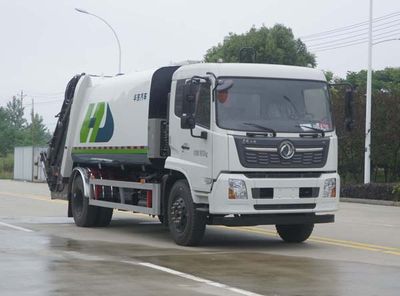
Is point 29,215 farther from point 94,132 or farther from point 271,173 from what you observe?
point 271,173

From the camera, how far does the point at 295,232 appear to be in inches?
526

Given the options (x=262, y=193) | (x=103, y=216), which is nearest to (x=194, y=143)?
(x=262, y=193)

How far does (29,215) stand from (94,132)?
4628mm

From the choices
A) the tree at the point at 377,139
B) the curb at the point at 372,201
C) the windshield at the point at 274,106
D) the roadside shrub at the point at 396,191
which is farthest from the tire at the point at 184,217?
the tree at the point at 377,139

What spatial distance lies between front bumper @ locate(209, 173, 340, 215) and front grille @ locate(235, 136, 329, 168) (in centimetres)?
24

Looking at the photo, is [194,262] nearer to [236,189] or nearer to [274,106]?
[236,189]

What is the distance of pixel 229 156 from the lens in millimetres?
11492

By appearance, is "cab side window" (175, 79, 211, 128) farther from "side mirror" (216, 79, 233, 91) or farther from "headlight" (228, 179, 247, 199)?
"headlight" (228, 179, 247, 199)

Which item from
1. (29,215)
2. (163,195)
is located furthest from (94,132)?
(29,215)

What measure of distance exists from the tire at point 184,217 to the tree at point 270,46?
37.8 meters

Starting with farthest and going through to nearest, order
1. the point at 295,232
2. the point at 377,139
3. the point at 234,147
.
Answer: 1. the point at 377,139
2. the point at 295,232
3. the point at 234,147

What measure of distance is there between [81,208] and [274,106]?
6.05m

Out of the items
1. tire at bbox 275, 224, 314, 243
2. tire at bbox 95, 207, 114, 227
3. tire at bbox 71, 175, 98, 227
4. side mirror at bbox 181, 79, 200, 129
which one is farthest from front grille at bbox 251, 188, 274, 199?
tire at bbox 95, 207, 114, 227

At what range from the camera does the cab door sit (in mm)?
11758
